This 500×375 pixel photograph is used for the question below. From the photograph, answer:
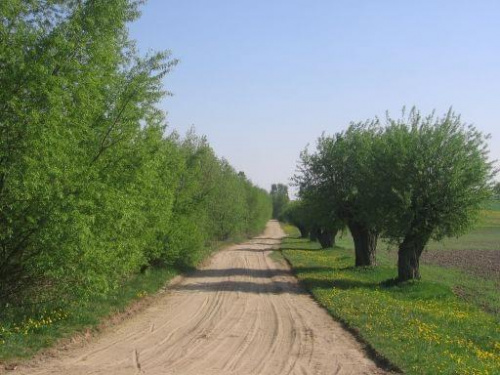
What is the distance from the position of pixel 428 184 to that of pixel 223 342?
547 inches

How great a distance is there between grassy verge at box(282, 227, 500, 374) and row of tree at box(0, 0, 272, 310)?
6.77 meters

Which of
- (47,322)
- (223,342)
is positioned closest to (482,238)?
(223,342)

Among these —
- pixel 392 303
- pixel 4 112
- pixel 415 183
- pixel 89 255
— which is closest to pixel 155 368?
pixel 89 255

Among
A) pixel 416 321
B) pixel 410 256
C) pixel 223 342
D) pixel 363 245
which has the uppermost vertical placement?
pixel 363 245

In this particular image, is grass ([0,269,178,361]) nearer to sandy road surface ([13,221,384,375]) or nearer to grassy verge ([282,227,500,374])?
sandy road surface ([13,221,384,375])

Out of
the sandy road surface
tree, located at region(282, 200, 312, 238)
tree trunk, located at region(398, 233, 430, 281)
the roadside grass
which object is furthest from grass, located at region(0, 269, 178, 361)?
tree, located at region(282, 200, 312, 238)

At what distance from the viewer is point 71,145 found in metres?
12.4

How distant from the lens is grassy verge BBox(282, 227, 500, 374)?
1121 centimetres

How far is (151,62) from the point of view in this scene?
14898 millimetres

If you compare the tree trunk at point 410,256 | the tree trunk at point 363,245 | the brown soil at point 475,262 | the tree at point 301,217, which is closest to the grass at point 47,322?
the tree trunk at point 410,256

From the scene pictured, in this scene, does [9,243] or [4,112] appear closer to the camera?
[4,112]

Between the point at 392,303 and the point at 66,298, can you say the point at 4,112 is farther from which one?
the point at 392,303

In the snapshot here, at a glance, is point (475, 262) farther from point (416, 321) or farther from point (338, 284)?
point (416, 321)

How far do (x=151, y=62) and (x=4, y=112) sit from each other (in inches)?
177
